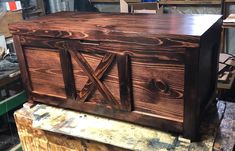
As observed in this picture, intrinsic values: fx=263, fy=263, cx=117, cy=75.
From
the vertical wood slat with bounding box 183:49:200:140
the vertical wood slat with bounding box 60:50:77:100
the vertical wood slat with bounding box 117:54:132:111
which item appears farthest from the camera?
the vertical wood slat with bounding box 60:50:77:100

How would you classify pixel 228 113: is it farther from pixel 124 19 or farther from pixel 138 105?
pixel 124 19

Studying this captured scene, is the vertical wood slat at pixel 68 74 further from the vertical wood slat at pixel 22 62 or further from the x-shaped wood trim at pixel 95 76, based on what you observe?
the vertical wood slat at pixel 22 62

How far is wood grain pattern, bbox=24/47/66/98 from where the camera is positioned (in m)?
0.91

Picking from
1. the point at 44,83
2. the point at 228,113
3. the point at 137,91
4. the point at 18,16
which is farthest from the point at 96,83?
the point at 18,16

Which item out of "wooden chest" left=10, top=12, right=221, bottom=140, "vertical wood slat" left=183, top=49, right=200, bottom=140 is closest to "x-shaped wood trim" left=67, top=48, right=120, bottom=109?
"wooden chest" left=10, top=12, right=221, bottom=140

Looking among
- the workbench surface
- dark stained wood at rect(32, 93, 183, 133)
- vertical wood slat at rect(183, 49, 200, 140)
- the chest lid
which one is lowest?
the workbench surface

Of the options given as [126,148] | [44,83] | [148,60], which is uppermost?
[148,60]

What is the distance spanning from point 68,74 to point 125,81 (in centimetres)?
22

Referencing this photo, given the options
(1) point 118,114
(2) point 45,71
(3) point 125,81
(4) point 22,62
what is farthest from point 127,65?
(4) point 22,62

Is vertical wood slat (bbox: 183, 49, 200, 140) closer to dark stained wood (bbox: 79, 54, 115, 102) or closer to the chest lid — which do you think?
the chest lid

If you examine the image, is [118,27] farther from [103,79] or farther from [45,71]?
[45,71]

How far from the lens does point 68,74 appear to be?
887 millimetres

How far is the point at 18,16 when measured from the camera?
1.89 metres

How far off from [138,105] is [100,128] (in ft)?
0.47
